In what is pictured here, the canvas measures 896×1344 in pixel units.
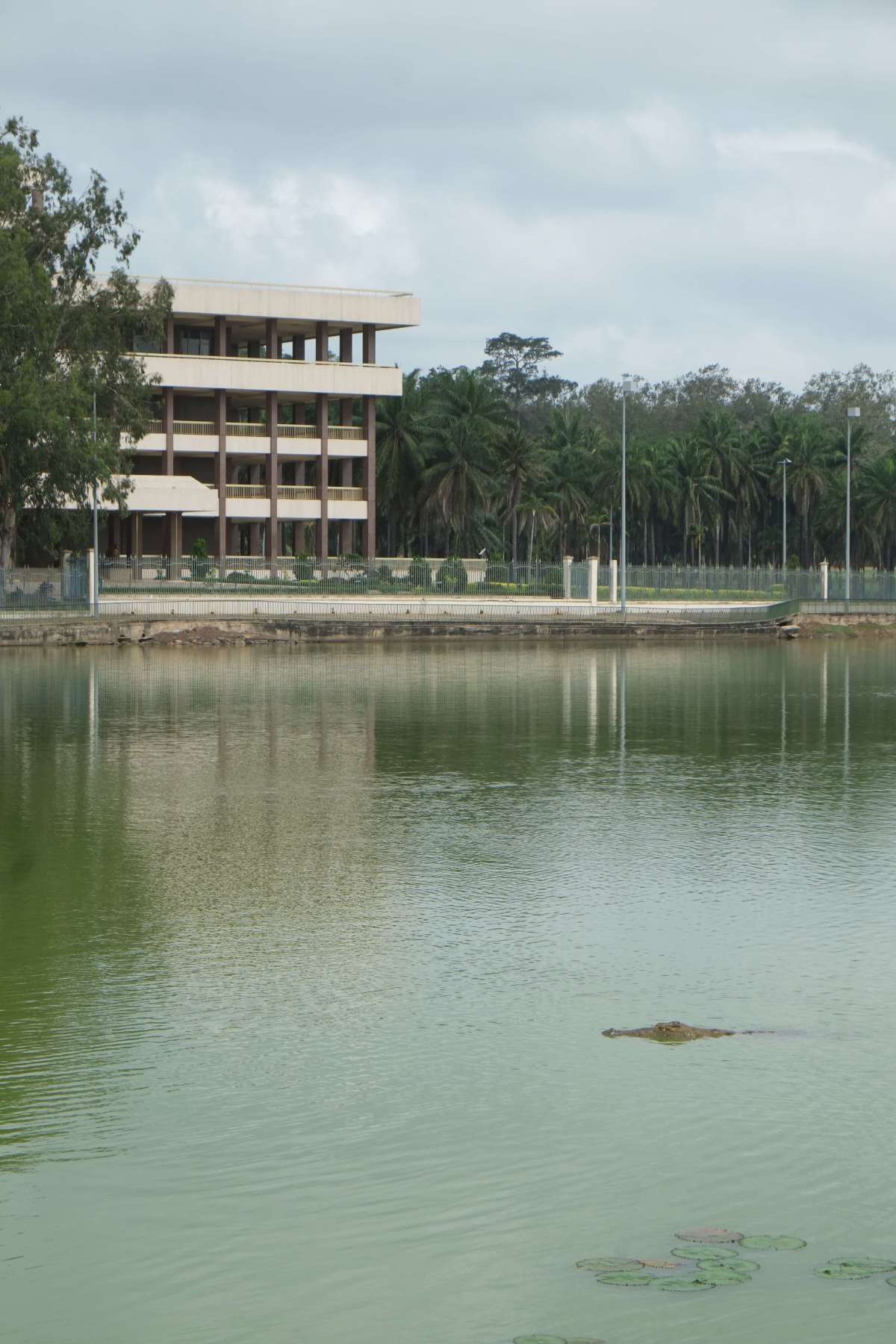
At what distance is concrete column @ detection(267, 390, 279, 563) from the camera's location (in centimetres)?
7675

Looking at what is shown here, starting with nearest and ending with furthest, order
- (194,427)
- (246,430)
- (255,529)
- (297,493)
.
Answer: (194,427) → (246,430) → (297,493) → (255,529)

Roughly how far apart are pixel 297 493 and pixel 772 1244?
2928 inches

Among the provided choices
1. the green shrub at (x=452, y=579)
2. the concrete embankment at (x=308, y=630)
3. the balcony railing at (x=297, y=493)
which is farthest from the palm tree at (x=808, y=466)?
the concrete embankment at (x=308, y=630)

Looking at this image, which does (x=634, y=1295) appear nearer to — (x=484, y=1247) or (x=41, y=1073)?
(x=484, y=1247)

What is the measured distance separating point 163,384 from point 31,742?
168 ft

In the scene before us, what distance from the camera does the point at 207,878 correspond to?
13.7 metres

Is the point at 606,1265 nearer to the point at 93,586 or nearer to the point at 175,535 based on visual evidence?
the point at 93,586

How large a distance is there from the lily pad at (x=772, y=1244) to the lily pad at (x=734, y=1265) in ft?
0.44

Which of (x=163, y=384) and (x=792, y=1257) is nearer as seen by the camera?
(x=792, y=1257)

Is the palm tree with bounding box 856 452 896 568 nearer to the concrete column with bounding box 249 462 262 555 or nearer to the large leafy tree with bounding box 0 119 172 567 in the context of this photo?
the concrete column with bounding box 249 462 262 555

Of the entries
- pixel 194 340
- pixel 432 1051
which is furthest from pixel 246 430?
pixel 432 1051

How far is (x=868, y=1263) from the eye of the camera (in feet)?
20.4

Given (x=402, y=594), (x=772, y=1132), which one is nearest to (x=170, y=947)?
(x=772, y=1132)

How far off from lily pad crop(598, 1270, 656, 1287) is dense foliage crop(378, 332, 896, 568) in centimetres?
8710
